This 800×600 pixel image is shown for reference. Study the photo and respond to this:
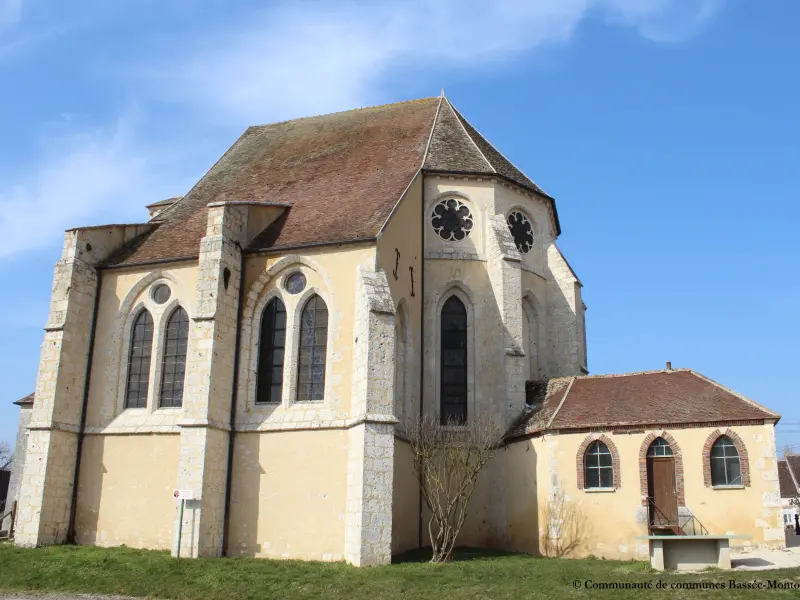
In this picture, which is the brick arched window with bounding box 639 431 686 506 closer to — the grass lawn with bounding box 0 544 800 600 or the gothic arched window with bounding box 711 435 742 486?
the gothic arched window with bounding box 711 435 742 486

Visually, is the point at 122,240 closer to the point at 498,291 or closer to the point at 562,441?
the point at 498,291

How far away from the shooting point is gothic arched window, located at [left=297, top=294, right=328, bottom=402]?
20438 millimetres

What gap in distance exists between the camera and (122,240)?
23.9 meters

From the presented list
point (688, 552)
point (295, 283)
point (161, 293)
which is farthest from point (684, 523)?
point (161, 293)

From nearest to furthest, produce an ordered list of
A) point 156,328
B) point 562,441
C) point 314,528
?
1. point 314,528
2. point 562,441
3. point 156,328

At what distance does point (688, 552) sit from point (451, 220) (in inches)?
479

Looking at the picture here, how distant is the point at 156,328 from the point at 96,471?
409 cm

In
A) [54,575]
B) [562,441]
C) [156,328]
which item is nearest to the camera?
[54,575]

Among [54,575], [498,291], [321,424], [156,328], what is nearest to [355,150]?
[498,291]

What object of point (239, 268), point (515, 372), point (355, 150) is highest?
point (355, 150)

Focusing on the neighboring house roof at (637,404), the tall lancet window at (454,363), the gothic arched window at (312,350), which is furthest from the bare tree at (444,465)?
the gothic arched window at (312,350)

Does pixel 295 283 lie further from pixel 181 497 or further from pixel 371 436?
pixel 181 497

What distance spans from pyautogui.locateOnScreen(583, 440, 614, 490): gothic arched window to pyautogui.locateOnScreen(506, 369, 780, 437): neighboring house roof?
568 millimetres

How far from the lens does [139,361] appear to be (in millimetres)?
22344
